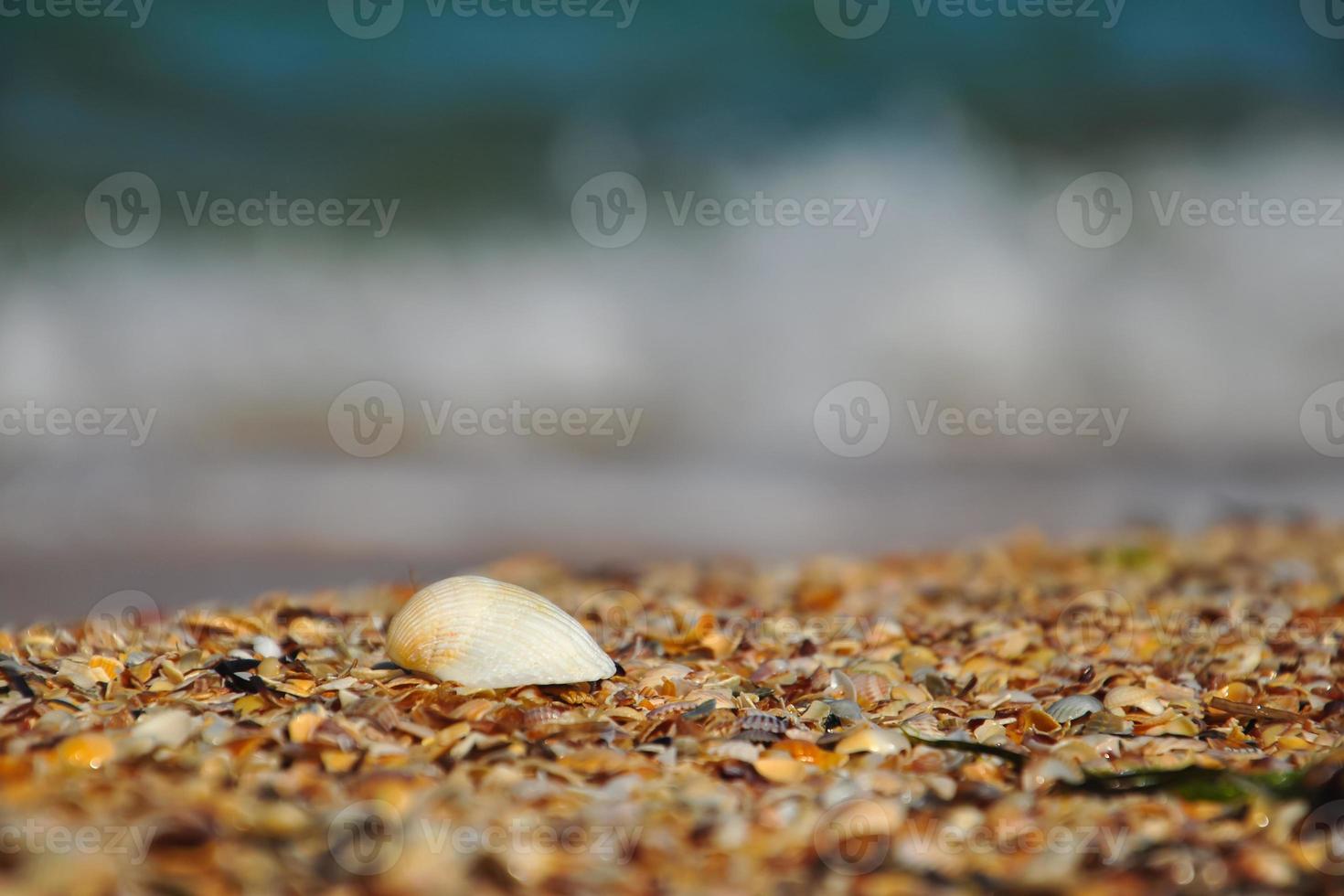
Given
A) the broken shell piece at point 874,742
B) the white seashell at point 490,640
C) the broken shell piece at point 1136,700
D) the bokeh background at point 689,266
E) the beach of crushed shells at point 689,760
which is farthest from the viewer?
the bokeh background at point 689,266

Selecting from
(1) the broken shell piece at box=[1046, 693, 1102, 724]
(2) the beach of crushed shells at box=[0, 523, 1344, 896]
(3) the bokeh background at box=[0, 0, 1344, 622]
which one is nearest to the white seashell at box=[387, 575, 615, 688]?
(2) the beach of crushed shells at box=[0, 523, 1344, 896]

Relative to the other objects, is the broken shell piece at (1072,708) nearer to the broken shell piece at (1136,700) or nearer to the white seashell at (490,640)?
the broken shell piece at (1136,700)

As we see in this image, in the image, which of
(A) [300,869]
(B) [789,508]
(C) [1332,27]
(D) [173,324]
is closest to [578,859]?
(A) [300,869]

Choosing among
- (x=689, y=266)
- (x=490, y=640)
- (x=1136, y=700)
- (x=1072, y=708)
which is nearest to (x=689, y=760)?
(x=490, y=640)

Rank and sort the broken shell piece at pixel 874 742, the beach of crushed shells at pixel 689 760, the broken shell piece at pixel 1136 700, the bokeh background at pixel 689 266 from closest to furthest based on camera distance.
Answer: the beach of crushed shells at pixel 689 760
the broken shell piece at pixel 874 742
the broken shell piece at pixel 1136 700
the bokeh background at pixel 689 266

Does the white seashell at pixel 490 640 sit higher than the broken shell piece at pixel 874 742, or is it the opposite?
the white seashell at pixel 490 640

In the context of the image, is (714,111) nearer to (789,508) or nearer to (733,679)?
(789,508)

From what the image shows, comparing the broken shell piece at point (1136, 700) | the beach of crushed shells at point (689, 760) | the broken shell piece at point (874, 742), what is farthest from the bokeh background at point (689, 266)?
the broken shell piece at point (874, 742)
